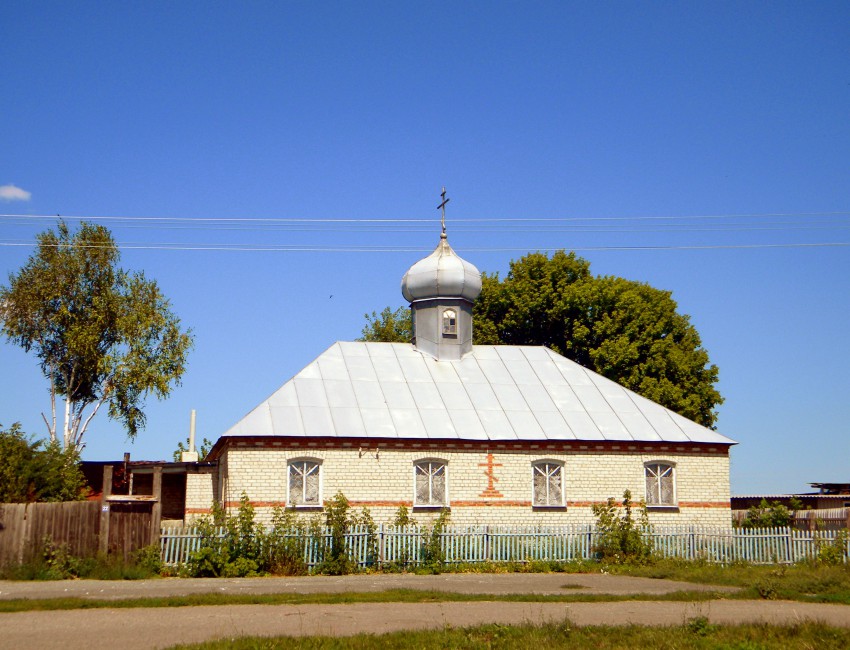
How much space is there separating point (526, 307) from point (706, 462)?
48.1 feet

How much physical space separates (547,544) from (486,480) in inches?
114

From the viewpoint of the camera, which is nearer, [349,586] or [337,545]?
[349,586]

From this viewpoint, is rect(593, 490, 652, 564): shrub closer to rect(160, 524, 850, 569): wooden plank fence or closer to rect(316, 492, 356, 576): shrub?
rect(160, 524, 850, 569): wooden plank fence

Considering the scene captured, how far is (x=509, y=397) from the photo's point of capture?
1102 inches

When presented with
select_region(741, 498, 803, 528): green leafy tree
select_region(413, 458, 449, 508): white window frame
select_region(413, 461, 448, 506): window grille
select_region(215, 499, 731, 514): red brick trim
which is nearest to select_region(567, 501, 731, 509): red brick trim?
select_region(215, 499, 731, 514): red brick trim

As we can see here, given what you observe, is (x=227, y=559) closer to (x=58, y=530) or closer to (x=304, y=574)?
(x=304, y=574)

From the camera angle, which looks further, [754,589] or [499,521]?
[499,521]

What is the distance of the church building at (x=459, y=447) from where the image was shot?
24.9 m

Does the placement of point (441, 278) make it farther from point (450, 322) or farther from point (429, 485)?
point (429, 485)

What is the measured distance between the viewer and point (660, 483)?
27188 mm

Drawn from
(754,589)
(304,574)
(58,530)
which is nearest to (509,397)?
(304,574)

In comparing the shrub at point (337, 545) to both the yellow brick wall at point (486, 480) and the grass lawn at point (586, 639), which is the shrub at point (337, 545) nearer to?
the yellow brick wall at point (486, 480)

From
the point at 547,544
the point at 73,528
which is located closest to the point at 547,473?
the point at 547,544

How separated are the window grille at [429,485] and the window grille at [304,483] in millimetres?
2678
